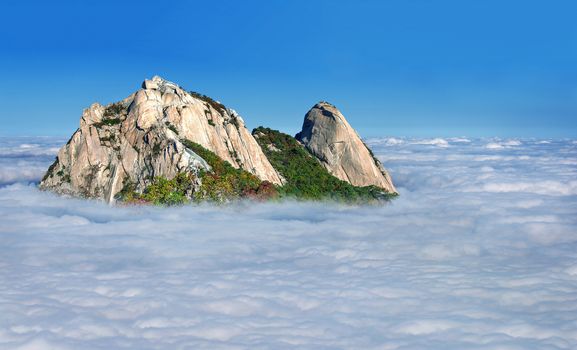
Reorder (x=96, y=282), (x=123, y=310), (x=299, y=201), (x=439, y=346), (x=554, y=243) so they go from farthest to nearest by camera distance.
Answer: (x=554, y=243), (x=299, y=201), (x=96, y=282), (x=123, y=310), (x=439, y=346)

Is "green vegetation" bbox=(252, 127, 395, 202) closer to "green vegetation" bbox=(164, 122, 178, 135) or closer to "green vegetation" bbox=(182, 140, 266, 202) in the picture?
"green vegetation" bbox=(182, 140, 266, 202)

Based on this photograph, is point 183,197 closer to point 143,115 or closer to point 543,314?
point 143,115

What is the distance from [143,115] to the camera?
7050cm

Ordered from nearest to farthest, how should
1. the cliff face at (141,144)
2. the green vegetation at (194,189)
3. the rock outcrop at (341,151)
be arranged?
the green vegetation at (194,189)
the cliff face at (141,144)
the rock outcrop at (341,151)

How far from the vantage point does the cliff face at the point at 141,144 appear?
67000 millimetres

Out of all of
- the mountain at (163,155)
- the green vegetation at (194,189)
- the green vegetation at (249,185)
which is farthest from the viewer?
the mountain at (163,155)

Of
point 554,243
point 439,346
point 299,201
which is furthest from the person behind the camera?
point 554,243

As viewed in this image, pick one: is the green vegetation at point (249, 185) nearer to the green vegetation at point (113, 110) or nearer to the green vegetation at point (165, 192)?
the green vegetation at point (165, 192)

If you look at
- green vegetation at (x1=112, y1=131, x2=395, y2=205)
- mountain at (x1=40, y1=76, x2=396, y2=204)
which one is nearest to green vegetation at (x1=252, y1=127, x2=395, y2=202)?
green vegetation at (x1=112, y1=131, x2=395, y2=205)

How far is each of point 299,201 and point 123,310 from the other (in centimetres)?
4026

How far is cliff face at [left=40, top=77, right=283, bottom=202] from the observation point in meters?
67.0

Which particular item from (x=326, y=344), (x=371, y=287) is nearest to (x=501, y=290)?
(x=371, y=287)

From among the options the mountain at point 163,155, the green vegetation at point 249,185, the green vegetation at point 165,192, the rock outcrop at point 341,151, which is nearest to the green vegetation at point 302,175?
the green vegetation at point 249,185

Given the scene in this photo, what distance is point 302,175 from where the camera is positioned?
8819cm
